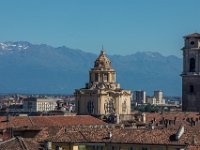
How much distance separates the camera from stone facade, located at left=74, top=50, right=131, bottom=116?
10650 cm

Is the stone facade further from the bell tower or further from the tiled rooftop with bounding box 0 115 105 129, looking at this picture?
the tiled rooftop with bounding box 0 115 105 129

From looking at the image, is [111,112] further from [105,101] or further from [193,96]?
[193,96]

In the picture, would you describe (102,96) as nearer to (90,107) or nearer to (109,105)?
(109,105)

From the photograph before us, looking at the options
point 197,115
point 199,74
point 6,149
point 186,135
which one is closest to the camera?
point 6,149

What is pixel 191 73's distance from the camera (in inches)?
4545

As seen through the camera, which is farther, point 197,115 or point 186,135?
point 197,115

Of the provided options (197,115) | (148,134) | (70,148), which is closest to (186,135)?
(148,134)

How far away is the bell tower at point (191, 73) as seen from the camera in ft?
378

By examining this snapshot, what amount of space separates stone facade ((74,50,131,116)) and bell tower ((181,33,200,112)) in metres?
10.1

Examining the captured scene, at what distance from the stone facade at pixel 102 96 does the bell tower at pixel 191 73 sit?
10117mm

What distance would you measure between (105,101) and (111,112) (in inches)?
55.7

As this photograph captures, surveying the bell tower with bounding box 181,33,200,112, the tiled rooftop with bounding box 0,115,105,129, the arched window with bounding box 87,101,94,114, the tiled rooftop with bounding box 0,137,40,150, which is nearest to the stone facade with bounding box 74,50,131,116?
the arched window with bounding box 87,101,94,114

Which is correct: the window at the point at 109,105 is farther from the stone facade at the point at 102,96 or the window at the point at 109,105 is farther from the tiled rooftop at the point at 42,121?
the tiled rooftop at the point at 42,121

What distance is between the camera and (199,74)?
4515 inches
